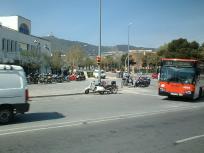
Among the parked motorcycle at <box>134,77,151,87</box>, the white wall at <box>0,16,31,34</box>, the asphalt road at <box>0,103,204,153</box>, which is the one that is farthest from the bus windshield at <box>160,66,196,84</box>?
the white wall at <box>0,16,31,34</box>

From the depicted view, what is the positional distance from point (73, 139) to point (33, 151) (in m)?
1.64

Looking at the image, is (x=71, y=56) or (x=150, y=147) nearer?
(x=150, y=147)

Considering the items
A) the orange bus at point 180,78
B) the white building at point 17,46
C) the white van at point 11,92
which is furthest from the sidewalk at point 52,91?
the white building at point 17,46

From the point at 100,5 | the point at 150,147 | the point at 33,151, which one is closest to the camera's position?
the point at 33,151

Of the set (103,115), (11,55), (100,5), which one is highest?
(100,5)

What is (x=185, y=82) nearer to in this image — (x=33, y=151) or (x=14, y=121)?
(x=14, y=121)

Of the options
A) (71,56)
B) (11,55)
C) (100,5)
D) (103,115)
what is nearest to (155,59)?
(71,56)

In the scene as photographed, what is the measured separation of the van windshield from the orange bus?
42.8ft

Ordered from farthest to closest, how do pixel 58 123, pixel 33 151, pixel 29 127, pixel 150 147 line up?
pixel 58 123 → pixel 29 127 → pixel 150 147 → pixel 33 151

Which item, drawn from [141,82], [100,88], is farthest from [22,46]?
[100,88]

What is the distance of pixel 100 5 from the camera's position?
106ft

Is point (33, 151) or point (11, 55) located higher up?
point (11, 55)

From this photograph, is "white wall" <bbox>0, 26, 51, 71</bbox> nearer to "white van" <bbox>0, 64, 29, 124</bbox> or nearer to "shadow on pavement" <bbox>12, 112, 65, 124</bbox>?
"shadow on pavement" <bbox>12, 112, 65, 124</bbox>

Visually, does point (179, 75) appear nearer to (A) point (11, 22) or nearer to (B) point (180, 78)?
(B) point (180, 78)
